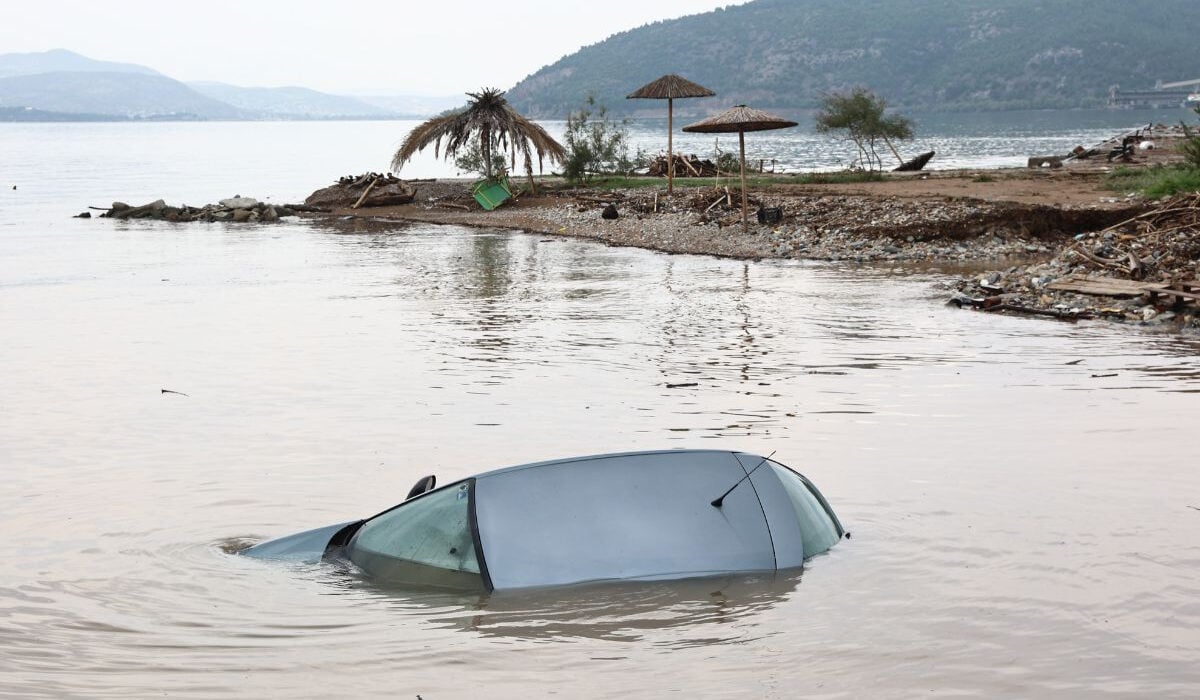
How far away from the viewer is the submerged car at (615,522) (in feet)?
16.0

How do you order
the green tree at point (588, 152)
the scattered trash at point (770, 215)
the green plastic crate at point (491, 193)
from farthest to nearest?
1. the green tree at point (588, 152)
2. the green plastic crate at point (491, 193)
3. the scattered trash at point (770, 215)

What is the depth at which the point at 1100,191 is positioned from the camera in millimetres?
28047

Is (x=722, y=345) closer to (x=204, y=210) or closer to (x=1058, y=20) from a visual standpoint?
(x=204, y=210)

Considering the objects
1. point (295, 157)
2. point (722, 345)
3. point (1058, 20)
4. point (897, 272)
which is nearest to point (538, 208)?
point (897, 272)

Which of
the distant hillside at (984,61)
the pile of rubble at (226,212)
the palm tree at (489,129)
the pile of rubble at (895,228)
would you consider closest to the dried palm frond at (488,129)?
the palm tree at (489,129)

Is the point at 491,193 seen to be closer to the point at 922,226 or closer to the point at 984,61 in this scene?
the point at 922,226

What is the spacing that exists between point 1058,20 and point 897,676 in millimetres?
203296

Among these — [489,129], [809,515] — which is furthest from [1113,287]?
[489,129]

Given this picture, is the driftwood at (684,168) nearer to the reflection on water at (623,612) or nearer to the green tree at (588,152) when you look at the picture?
the green tree at (588,152)

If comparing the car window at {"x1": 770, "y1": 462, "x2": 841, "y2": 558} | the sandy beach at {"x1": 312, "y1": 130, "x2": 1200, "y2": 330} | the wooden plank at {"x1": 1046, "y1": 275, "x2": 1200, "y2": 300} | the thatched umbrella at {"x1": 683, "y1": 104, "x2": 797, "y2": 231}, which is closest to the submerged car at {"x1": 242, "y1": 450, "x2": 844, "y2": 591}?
the car window at {"x1": 770, "y1": 462, "x2": 841, "y2": 558}

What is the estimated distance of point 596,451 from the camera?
30.8 ft

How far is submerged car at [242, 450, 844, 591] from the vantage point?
4.86 meters

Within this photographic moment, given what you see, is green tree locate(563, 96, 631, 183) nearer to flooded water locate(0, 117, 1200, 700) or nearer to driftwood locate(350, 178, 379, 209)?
driftwood locate(350, 178, 379, 209)

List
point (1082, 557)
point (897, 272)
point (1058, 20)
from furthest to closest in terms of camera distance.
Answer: point (1058, 20)
point (897, 272)
point (1082, 557)
